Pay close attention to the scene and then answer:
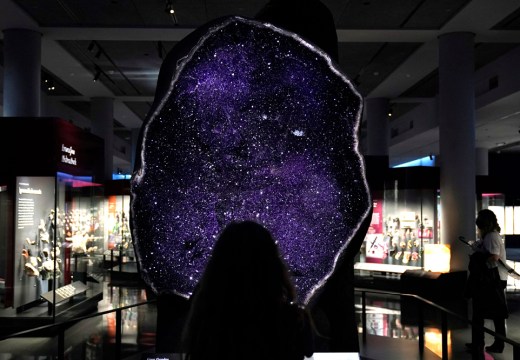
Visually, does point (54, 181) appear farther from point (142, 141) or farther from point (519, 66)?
point (519, 66)

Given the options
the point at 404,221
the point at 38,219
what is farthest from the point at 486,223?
the point at 38,219

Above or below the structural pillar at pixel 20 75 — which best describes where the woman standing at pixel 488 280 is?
below

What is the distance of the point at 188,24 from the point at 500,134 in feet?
35.0

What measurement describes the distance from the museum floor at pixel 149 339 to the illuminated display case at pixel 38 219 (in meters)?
0.55

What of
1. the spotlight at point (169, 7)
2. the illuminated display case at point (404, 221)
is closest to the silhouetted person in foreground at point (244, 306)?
the spotlight at point (169, 7)

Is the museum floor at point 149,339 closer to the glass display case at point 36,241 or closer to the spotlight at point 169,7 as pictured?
the glass display case at point 36,241

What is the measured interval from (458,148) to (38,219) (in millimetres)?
6176

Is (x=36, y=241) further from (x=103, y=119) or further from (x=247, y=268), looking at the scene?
(x=103, y=119)

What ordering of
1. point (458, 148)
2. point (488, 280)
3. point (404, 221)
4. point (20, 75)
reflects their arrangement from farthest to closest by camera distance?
point (404, 221), point (458, 148), point (20, 75), point (488, 280)

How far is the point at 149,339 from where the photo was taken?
21.9ft

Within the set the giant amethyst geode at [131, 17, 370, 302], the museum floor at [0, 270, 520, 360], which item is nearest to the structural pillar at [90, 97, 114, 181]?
the museum floor at [0, 270, 520, 360]

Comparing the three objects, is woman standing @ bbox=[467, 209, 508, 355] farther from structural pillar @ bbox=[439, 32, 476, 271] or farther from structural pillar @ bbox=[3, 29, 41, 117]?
structural pillar @ bbox=[3, 29, 41, 117]

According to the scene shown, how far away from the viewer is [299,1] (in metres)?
2.16

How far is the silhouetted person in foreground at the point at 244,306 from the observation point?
1.39 meters
